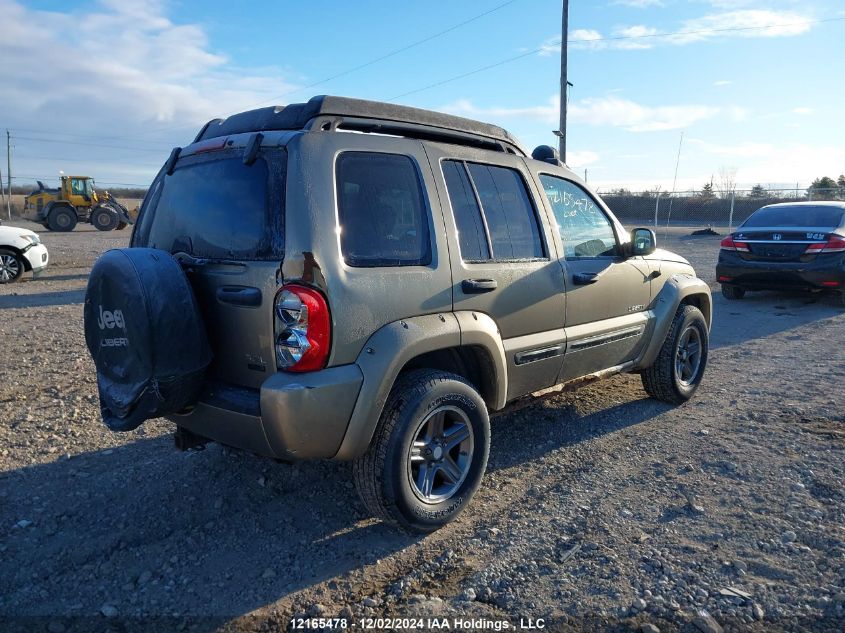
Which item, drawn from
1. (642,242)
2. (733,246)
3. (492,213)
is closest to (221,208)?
(492,213)

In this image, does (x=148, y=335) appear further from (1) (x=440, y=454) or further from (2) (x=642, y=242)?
(2) (x=642, y=242)

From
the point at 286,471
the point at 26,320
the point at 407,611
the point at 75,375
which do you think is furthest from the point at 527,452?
the point at 26,320

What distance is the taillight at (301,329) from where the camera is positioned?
111 inches

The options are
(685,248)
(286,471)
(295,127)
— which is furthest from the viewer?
(685,248)

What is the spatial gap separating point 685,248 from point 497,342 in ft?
65.3

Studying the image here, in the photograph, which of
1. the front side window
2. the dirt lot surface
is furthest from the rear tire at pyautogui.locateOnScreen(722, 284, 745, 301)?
the front side window

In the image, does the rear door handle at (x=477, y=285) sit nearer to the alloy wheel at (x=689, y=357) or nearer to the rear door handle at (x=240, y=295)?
the rear door handle at (x=240, y=295)

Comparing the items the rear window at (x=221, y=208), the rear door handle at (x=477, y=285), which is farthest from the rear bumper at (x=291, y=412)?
the rear door handle at (x=477, y=285)

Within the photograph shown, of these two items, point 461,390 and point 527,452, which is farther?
point 527,452

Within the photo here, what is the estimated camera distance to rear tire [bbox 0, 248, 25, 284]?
12.2 m

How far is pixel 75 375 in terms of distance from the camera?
19.6 feet

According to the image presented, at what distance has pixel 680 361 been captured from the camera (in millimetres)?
5449

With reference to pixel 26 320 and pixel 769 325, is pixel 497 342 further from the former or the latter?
pixel 26 320

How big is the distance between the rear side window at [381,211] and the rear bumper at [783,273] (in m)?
8.58
